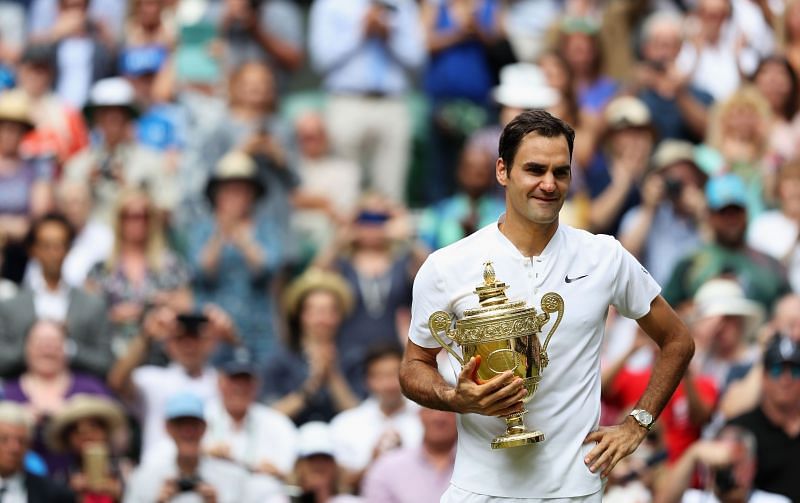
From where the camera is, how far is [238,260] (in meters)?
11.8

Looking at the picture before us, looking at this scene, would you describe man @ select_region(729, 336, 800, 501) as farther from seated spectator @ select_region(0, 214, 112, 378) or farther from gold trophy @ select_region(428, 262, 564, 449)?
seated spectator @ select_region(0, 214, 112, 378)

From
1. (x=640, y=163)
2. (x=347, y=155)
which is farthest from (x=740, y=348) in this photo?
(x=347, y=155)

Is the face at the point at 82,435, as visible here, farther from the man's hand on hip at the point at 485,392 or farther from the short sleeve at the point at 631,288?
the man's hand on hip at the point at 485,392

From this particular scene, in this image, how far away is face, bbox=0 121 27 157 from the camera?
12883mm

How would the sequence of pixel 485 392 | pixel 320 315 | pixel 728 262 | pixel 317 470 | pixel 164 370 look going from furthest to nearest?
1. pixel 728 262
2. pixel 320 315
3. pixel 164 370
4. pixel 317 470
5. pixel 485 392

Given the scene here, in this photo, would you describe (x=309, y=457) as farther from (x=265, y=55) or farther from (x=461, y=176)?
(x=265, y=55)

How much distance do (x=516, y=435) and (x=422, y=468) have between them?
11.3 ft

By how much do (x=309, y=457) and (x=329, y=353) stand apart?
142 cm

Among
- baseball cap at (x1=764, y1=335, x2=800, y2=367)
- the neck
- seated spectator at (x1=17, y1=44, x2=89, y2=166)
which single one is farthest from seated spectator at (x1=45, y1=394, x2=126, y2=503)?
the neck

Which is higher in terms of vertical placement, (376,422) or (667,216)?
(667,216)

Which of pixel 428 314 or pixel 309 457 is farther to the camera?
pixel 309 457

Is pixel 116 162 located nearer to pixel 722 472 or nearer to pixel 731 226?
pixel 731 226

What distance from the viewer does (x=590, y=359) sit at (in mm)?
6043

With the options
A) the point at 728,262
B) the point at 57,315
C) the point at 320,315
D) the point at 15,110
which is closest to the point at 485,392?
the point at 320,315
